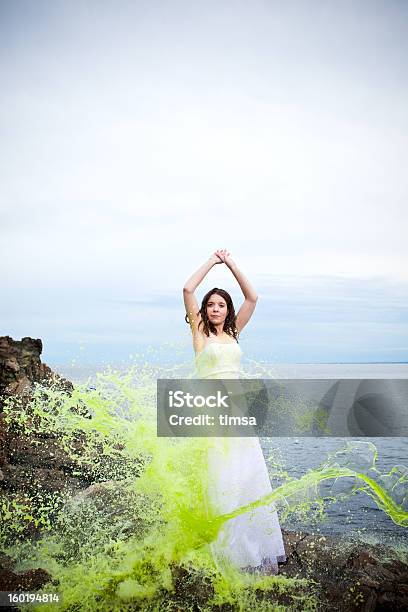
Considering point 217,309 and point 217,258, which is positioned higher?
point 217,258

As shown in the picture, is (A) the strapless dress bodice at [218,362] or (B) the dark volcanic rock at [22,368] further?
(B) the dark volcanic rock at [22,368]

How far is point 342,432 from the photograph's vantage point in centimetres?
2498

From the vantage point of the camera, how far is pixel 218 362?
475 centimetres

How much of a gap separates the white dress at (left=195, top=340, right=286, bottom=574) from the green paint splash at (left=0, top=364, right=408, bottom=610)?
0.07 metres

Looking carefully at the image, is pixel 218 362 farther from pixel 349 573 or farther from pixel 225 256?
pixel 349 573

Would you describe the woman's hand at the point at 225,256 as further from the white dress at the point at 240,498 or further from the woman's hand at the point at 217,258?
the white dress at the point at 240,498

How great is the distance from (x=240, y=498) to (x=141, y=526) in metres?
1.66

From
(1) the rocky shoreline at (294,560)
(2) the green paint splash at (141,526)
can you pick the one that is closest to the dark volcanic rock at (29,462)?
(1) the rocky shoreline at (294,560)

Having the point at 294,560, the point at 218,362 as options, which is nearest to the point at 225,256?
the point at 218,362

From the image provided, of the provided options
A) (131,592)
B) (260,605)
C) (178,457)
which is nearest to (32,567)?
(131,592)

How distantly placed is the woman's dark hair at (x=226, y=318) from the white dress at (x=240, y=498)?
28cm

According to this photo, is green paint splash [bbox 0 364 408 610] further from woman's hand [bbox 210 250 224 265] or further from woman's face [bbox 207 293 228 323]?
woman's hand [bbox 210 250 224 265]

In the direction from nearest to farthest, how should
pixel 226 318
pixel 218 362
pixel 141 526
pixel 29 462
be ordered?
1. pixel 218 362
2. pixel 226 318
3. pixel 141 526
4. pixel 29 462

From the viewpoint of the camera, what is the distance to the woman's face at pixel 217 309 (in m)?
4.91
